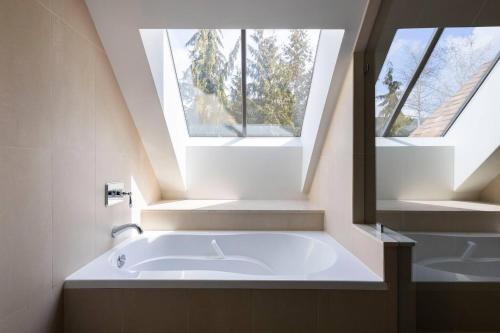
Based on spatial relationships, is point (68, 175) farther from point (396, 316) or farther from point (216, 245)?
point (396, 316)

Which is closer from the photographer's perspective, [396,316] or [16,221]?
[16,221]

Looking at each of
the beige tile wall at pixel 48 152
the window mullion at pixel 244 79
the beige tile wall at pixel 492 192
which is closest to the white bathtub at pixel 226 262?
the beige tile wall at pixel 48 152

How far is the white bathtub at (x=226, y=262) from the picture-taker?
1.66m

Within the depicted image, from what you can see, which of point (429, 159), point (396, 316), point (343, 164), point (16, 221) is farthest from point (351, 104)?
point (16, 221)

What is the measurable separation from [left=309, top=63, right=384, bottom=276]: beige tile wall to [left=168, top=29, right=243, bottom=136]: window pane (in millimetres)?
1090

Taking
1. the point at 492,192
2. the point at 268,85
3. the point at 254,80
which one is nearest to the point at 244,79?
the point at 254,80

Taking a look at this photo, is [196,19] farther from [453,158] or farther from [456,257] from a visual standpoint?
[456,257]

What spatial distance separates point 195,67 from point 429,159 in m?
2.19

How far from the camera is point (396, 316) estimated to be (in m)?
1.66

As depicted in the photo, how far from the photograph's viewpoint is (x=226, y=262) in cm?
267

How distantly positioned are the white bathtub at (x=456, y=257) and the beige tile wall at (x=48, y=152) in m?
1.97

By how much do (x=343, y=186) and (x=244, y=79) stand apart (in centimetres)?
146

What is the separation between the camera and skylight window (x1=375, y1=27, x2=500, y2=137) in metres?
1.37

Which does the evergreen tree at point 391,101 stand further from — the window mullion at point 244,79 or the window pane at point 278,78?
the window mullion at point 244,79
